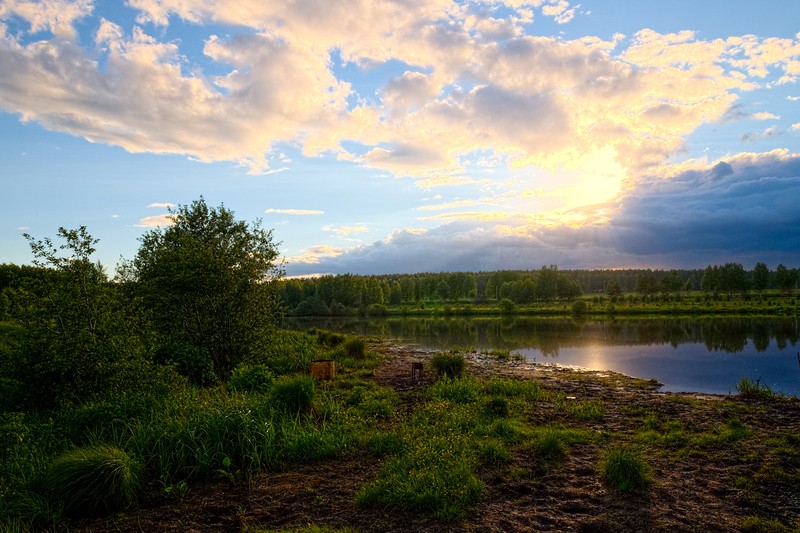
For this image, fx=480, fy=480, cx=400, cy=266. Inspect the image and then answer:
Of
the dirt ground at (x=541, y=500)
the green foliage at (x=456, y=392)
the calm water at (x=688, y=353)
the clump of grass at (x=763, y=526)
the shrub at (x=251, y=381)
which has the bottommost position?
the calm water at (x=688, y=353)

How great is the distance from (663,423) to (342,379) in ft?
34.3

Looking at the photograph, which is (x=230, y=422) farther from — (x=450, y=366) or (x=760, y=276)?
(x=760, y=276)

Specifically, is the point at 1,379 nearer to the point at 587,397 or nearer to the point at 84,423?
the point at 84,423

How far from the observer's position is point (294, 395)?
34.8ft

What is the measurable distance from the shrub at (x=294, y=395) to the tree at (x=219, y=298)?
5702 millimetres

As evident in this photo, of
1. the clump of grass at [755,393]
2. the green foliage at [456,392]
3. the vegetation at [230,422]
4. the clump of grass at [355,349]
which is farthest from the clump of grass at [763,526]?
the clump of grass at [355,349]

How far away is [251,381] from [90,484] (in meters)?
6.22

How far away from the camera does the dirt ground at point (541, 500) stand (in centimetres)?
614

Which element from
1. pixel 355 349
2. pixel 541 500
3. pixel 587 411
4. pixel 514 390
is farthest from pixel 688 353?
pixel 541 500

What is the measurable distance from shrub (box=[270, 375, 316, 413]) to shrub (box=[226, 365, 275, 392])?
2059 mm

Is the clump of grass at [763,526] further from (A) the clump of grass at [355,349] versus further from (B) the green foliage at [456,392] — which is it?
(A) the clump of grass at [355,349]

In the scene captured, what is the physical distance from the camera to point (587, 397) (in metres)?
15.3

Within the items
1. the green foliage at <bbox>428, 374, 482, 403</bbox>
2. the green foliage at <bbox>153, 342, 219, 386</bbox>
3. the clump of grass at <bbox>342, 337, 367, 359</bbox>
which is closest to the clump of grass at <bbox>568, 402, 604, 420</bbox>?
the green foliage at <bbox>428, 374, 482, 403</bbox>

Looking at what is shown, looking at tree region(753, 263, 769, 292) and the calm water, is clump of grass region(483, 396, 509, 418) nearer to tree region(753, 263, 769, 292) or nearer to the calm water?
the calm water
